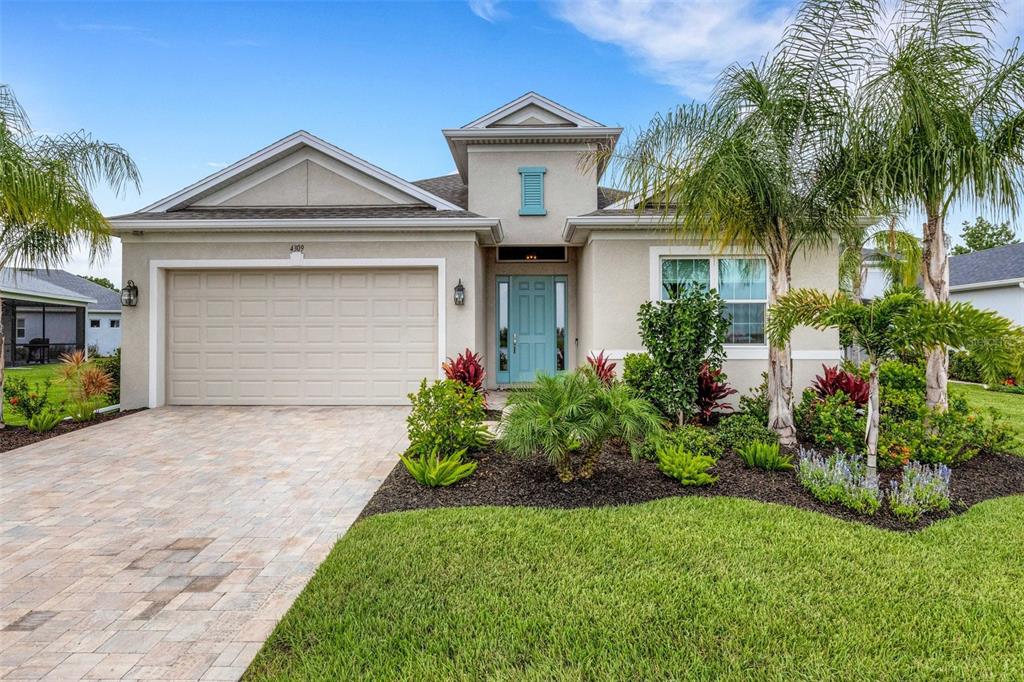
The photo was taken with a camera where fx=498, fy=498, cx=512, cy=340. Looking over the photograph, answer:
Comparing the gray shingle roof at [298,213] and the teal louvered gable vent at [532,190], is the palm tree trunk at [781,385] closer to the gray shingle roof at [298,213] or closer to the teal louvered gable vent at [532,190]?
the gray shingle roof at [298,213]

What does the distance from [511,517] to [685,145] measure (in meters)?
4.76

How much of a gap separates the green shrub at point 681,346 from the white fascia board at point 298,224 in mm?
3988

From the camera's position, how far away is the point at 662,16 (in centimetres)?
872

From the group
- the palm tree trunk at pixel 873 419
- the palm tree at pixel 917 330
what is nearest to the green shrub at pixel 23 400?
the palm tree at pixel 917 330

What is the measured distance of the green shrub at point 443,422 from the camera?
5352 mm

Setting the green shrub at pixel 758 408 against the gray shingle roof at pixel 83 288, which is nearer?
the green shrub at pixel 758 408

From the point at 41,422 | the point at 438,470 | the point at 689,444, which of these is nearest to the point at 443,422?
the point at 438,470

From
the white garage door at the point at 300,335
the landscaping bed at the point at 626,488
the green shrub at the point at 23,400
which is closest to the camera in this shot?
the landscaping bed at the point at 626,488

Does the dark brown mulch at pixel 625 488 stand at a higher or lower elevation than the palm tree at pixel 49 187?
lower

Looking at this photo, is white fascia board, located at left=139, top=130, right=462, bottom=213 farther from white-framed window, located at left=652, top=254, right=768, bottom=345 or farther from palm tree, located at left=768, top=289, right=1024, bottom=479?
palm tree, located at left=768, top=289, right=1024, bottom=479

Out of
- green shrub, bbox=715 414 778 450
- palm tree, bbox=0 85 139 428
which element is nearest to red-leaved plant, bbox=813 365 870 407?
green shrub, bbox=715 414 778 450

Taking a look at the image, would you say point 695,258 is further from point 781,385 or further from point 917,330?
point 917,330

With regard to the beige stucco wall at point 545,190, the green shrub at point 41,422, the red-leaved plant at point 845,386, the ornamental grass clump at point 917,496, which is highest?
the beige stucco wall at point 545,190

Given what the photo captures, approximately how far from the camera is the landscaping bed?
4477 mm
